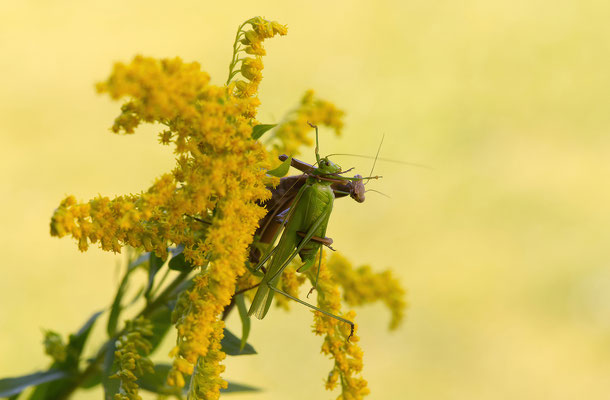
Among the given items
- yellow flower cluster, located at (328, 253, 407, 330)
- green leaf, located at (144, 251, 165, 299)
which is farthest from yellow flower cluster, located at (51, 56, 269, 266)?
yellow flower cluster, located at (328, 253, 407, 330)

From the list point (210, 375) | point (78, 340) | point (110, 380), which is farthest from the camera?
point (78, 340)

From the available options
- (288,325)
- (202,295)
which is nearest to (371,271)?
(202,295)

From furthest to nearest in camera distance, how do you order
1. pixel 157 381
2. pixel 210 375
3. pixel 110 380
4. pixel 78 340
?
pixel 78 340
pixel 157 381
pixel 110 380
pixel 210 375

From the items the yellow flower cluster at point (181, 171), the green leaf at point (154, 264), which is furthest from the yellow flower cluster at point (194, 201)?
the green leaf at point (154, 264)

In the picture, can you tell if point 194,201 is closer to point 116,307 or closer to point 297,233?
point 297,233

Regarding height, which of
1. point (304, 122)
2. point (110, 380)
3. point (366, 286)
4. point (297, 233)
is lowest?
point (110, 380)

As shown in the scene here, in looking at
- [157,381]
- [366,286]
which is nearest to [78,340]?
[157,381]

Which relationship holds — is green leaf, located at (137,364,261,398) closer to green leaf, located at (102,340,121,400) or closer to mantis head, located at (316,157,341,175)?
green leaf, located at (102,340,121,400)
